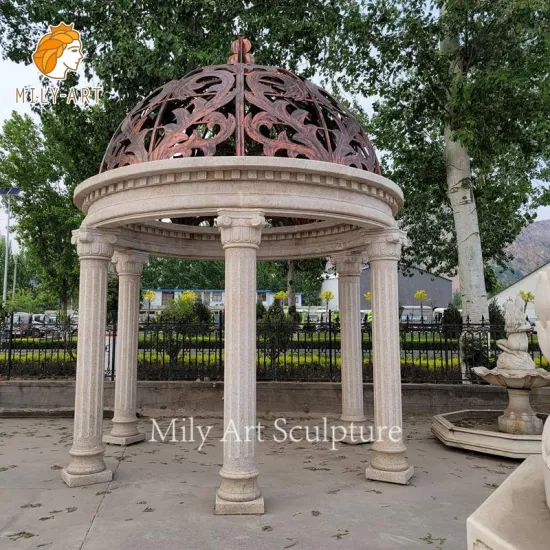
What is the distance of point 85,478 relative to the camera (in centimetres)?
620

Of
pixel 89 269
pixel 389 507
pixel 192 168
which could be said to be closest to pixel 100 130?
pixel 89 269

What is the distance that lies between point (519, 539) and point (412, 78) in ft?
42.4

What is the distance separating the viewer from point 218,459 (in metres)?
7.53

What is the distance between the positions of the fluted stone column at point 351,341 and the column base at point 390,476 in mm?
2201

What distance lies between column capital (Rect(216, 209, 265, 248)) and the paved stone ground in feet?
10.1

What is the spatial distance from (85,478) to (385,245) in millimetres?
5123

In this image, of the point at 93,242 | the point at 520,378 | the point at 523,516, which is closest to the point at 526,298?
the point at 520,378

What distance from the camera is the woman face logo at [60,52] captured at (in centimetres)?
1159

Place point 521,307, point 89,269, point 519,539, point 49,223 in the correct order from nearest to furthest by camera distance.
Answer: point 519,539 → point 89,269 → point 521,307 → point 49,223

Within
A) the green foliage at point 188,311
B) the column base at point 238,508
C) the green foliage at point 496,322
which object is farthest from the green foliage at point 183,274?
the column base at point 238,508

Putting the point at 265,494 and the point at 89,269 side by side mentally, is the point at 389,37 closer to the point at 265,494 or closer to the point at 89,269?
the point at 89,269

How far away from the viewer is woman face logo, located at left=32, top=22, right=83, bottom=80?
456 inches
